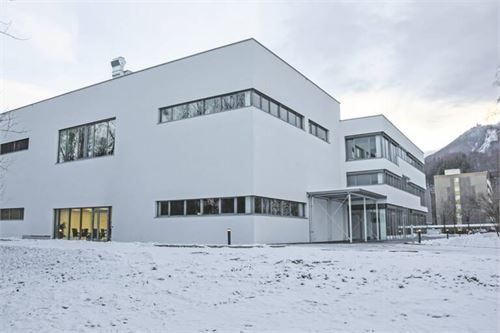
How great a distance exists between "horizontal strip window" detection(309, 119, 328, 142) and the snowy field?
17.2 m

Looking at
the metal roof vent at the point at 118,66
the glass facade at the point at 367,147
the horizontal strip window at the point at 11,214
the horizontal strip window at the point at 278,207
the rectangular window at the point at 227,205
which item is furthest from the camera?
the glass facade at the point at 367,147

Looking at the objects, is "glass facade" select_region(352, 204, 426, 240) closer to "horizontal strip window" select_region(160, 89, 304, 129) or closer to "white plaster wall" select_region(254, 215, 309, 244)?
"white plaster wall" select_region(254, 215, 309, 244)

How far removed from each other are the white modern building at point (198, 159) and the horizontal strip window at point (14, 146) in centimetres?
10

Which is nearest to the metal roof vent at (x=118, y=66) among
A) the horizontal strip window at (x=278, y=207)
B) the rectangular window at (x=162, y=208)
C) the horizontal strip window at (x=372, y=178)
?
the rectangular window at (x=162, y=208)

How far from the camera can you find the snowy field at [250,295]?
598 centimetres

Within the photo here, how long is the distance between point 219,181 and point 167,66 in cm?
801

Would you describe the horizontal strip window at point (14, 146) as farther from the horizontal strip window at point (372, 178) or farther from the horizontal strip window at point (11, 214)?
the horizontal strip window at point (372, 178)

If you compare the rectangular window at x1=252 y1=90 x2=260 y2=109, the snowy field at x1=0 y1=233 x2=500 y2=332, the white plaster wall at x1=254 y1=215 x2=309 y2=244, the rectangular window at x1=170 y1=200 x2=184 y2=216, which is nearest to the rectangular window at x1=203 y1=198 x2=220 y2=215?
the rectangular window at x1=170 y1=200 x2=184 y2=216

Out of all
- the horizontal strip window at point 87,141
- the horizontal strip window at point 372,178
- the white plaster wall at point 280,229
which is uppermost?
the horizontal strip window at point 87,141

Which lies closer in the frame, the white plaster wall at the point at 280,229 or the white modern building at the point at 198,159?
the white plaster wall at the point at 280,229

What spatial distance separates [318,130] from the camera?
2978 centimetres

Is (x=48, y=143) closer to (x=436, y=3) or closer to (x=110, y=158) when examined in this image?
(x=110, y=158)

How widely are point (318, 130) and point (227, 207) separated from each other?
1120 cm

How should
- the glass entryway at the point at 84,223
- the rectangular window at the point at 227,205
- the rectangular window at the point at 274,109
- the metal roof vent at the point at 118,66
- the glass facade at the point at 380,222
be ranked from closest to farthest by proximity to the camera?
1. the rectangular window at the point at 227,205
2. the rectangular window at the point at 274,109
3. the glass entryway at the point at 84,223
4. the metal roof vent at the point at 118,66
5. the glass facade at the point at 380,222
